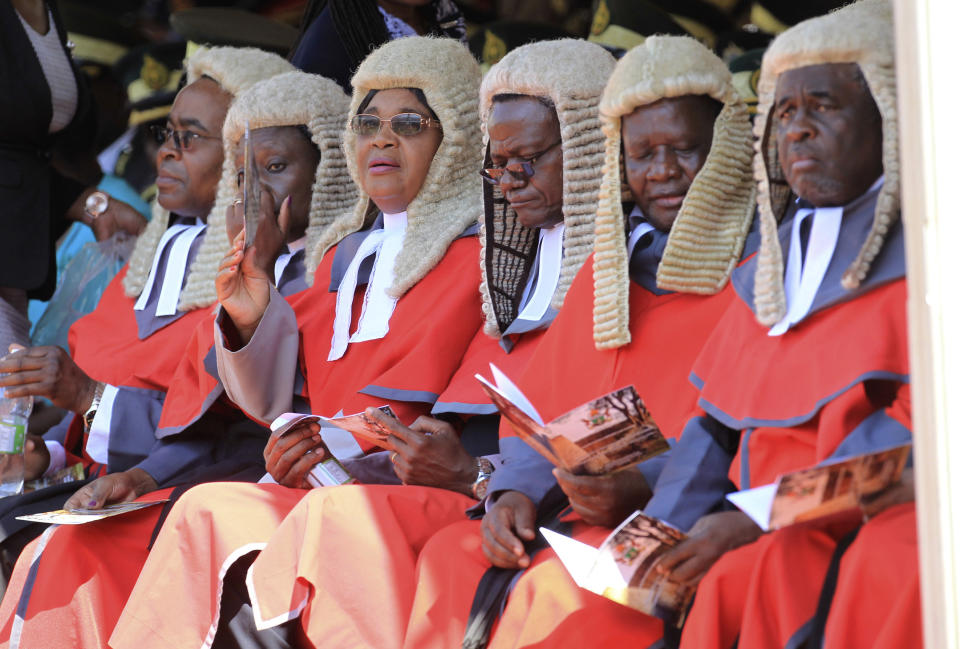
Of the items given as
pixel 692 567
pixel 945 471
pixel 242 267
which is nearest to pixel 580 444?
pixel 692 567

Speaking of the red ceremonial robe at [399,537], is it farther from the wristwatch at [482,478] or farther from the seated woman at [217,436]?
the seated woman at [217,436]

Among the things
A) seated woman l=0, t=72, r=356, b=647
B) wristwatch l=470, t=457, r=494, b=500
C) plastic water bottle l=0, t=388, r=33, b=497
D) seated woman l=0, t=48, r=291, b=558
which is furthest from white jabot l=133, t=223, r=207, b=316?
wristwatch l=470, t=457, r=494, b=500

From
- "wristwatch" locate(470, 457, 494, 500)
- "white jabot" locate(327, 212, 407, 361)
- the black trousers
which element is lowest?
the black trousers

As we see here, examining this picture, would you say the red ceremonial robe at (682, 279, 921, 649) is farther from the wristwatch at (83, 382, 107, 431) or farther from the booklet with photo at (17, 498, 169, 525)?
the wristwatch at (83, 382, 107, 431)

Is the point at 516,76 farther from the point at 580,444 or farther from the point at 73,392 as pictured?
the point at 73,392

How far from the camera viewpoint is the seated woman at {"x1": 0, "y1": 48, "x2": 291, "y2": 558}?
5109 millimetres

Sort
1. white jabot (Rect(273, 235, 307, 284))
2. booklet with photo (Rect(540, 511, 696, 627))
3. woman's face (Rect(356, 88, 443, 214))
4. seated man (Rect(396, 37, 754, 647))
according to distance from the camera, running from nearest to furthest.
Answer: booklet with photo (Rect(540, 511, 696, 627)), seated man (Rect(396, 37, 754, 647)), woman's face (Rect(356, 88, 443, 214)), white jabot (Rect(273, 235, 307, 284))

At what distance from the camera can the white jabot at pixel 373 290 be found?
4539 millimetres

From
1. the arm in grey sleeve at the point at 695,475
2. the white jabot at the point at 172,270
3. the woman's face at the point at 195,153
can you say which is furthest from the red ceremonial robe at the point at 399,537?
the woman's face at the point at 195,153

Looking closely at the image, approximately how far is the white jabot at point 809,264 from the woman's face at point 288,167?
2.59 meters

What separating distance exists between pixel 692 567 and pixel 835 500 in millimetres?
508

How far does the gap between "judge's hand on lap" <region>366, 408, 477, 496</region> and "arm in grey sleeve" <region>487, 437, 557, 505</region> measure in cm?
27

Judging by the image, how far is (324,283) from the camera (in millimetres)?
4938

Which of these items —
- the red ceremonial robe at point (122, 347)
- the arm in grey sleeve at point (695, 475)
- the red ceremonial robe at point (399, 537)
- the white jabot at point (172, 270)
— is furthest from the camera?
the white jabot at point (172, 270)
